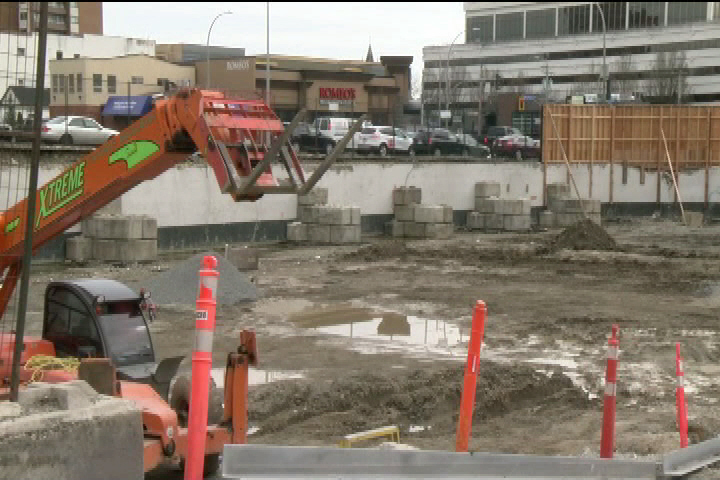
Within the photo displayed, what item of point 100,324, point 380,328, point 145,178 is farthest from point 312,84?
point 100,324

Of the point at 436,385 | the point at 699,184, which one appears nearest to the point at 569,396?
the point at 436,385

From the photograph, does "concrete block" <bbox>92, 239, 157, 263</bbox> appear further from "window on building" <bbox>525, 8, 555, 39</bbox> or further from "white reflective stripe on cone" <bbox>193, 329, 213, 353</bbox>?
"window on building" <bbox>525, 8, 555, 39</bbox>

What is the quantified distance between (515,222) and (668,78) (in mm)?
35990

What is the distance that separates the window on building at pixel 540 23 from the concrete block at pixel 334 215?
32.5 meters

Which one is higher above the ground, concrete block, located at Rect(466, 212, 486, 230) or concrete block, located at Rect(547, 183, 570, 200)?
concrete block, located at Rect(547, 183, 570, 200)

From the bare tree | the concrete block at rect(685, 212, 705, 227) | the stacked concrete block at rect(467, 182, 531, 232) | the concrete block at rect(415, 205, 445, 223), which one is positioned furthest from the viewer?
the bare tree

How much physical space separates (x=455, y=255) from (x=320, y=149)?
20.4 metres

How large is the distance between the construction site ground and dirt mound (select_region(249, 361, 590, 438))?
3 centimetres

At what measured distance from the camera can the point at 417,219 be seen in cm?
3394

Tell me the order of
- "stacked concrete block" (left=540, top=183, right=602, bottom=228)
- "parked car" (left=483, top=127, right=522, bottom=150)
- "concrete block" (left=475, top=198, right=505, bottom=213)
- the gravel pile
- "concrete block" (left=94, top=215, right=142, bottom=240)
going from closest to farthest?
the gravel pile, "concrete block" (left=94, top=215, right=142, bottom=240), "concrete block" (left=475, top=198, right=505, bottom=213), "stacked concrete block" (left=540, top=183, right=602, bottom=228), "parked car" (left=483, top=127, right=522, bottom=150)

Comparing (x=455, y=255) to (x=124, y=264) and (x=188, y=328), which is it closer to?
(x=124, y=264)

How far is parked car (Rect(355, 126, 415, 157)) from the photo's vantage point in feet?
164

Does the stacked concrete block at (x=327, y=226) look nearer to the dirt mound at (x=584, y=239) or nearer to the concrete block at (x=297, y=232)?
the concrete block at (x=297, y=232)

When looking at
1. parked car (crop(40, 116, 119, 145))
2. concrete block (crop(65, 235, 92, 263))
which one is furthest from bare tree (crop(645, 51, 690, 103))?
concrete block (crop(65, 235, 92, 263))
